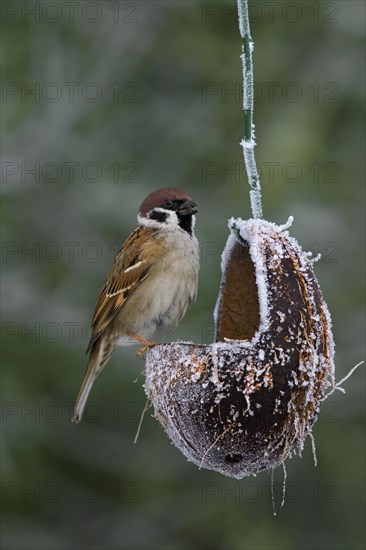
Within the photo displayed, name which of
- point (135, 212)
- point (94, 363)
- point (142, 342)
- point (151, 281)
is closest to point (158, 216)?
point (151, 281)

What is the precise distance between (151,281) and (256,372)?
1368 millimetres

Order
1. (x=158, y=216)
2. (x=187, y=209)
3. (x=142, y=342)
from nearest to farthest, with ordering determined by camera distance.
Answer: (x=142, y=342) → (x=187, y=209) → (x=158, y=216)

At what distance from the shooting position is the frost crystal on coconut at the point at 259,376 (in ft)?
12.9

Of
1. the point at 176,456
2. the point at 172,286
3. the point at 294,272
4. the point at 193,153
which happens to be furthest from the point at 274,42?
the point at 294,272

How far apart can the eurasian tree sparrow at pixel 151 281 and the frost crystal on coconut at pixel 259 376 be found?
2.84ft

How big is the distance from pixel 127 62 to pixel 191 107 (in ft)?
1.84

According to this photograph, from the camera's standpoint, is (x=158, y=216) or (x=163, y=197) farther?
(x=158, y=216)

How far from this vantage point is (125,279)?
5.21 meters

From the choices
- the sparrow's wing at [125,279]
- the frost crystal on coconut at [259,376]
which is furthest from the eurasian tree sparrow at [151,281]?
the frost crystal on coconut at [259,376]

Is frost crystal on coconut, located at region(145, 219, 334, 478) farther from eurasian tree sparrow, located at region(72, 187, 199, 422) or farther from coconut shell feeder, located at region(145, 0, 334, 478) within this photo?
eurasian tree sparrow, located at region(72, 187, 199, 422)

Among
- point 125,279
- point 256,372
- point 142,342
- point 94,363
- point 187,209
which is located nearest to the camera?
point 256,372

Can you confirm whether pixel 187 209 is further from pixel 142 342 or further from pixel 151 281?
pixel 142 342

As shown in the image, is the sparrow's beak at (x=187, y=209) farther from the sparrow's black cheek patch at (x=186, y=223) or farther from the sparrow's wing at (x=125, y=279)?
the sparrow's wing at (x=125, y=279)

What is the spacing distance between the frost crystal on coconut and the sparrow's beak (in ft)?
2.11
